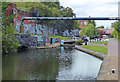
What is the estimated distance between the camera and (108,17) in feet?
118

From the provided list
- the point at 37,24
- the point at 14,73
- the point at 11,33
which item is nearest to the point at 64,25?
the point at 37,24

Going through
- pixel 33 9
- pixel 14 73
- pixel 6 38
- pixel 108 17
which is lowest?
pixel 14 73

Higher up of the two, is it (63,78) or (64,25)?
(64,25)

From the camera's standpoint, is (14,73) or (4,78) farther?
(14,73)

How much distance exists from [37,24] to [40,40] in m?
14.6

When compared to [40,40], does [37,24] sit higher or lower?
higher

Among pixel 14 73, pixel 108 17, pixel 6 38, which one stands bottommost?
pixel 14 73

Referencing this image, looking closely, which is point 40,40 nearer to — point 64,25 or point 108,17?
point 108,17

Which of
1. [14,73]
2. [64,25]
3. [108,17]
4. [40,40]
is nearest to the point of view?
[14,73]

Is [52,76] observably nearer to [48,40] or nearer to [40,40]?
[40,40]

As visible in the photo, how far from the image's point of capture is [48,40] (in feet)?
152

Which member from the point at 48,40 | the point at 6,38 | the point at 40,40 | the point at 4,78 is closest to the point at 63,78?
the point at 4,78

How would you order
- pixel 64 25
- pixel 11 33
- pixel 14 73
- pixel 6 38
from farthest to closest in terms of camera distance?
pixel 64 25 < pixel 11 33 < pixel 6 38 < pixel 14 73

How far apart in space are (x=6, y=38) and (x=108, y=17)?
18285 millimetres
